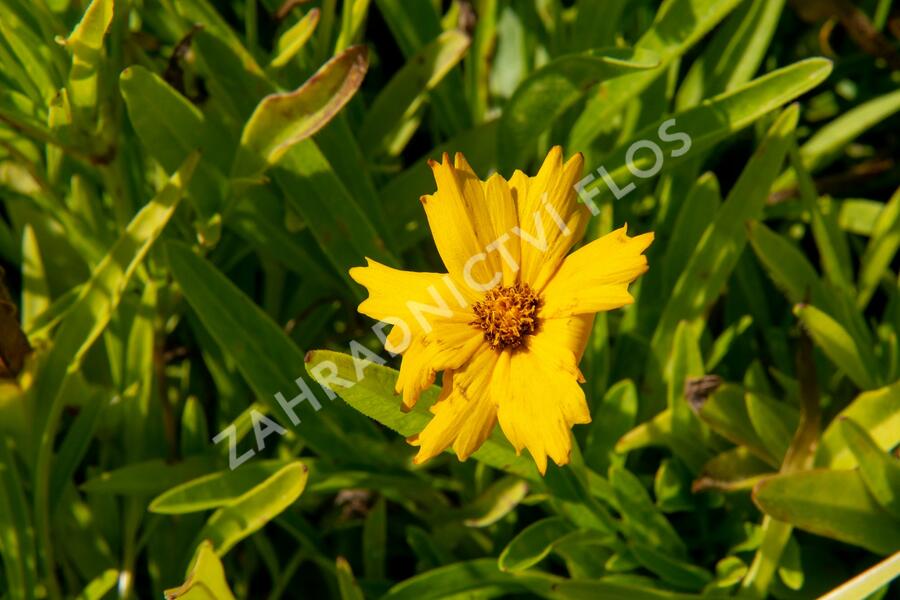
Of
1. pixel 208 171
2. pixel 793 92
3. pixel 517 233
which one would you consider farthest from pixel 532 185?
pixel 208 171

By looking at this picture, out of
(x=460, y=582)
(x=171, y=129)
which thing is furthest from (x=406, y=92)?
(x=460, y=582)

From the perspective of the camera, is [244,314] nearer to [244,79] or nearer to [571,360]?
[244,79]

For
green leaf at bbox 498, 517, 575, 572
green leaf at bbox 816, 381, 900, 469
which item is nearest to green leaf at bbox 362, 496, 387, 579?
green leaf at bbox 498, 517, 575, 572

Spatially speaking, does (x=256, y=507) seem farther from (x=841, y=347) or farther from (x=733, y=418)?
(x=841, y=347)

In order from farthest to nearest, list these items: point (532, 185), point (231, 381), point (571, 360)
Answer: point (231, 381)
point (532, 185)
point (571, 360)

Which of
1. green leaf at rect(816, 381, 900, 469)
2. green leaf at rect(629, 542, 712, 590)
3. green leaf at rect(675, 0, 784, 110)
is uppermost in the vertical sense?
green leaf at rect(675, 0, 784, 110)

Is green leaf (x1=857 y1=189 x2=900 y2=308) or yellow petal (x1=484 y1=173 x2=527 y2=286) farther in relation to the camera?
green leaf (x1=857 y1=189 x2=900 y2=308)

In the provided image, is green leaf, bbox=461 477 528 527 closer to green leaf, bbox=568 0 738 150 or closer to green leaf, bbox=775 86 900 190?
green leaf, bbox=568 0 738 150
